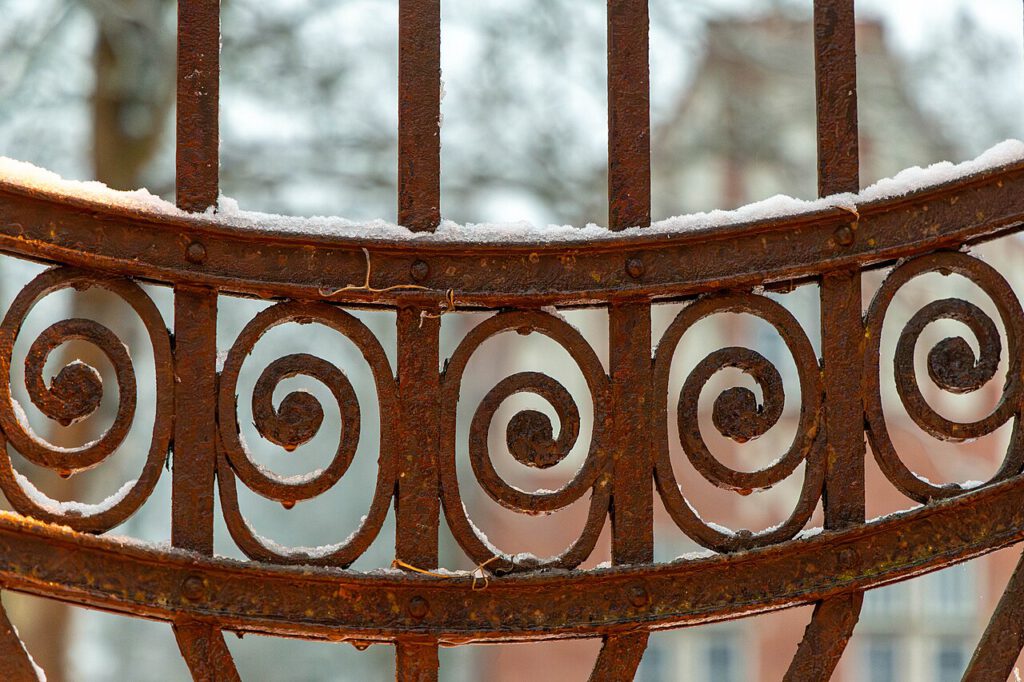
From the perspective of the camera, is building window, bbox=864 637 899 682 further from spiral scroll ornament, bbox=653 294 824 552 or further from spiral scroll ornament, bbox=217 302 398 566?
spiral scroll ornament, bbox=217 302 398 566

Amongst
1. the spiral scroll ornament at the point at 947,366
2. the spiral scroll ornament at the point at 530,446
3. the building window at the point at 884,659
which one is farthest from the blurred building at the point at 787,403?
the spiral scroll ornament at the point at 530,446

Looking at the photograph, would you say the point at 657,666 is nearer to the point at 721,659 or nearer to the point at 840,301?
the point at 721,659

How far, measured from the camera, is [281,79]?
595 centimetres

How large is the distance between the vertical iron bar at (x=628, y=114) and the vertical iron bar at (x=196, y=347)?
328 millimetres

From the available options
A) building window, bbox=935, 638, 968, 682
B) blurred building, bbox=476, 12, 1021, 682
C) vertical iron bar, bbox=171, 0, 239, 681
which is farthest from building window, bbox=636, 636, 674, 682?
vertical iron bar, bbox=171, 0, 239, 681

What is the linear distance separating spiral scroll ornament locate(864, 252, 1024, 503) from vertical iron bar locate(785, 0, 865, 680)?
0.01 m

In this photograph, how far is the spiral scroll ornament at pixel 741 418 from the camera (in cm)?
91

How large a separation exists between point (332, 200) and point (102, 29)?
4.76 feet

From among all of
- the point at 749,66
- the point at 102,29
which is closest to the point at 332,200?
the point at 102,29

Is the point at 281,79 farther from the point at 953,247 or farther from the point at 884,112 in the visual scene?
the point at 953,247

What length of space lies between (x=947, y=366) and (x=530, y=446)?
35cm

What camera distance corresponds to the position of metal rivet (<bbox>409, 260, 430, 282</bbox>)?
35.9 inches

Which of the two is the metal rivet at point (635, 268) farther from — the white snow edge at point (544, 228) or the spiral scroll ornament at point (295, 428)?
the spiral scroll ornament at point (295, 428)

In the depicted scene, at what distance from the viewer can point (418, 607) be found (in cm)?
88
